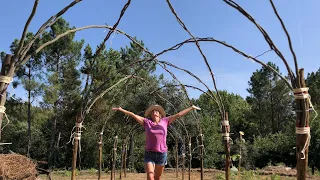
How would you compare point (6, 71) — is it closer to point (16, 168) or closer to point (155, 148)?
point (155, 148)

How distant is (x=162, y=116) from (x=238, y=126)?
2471 cm

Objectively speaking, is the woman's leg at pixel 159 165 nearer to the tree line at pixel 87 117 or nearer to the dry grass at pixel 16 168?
the dry grass at pixel 16 168

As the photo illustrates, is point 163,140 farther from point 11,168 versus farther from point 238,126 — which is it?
point 238,126

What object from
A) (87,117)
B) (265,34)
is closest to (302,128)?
(265,34)

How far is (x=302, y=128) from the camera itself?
2514 mm

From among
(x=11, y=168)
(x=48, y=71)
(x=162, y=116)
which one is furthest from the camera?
(x=48, y=71)

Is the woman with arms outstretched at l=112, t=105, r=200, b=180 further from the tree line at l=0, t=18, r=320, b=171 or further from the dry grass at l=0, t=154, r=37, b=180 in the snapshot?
the tree line at l=0, t=18, r=320, b=171

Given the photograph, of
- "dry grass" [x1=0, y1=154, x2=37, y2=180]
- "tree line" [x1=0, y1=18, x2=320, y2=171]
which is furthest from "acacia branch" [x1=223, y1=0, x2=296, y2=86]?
"tree line" [x1=0, y1=18, x2=320, y2=171]


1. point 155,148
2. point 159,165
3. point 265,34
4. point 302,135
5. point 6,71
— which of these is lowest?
point 159,165

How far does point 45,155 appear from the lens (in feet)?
69.3

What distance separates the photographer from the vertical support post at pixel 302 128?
2.47m

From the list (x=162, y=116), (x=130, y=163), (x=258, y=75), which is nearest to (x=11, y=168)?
(x=162, y=116)

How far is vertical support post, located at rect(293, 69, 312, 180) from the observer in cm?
247

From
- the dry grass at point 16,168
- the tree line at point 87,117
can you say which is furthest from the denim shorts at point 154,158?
the tree line at point 87,117
